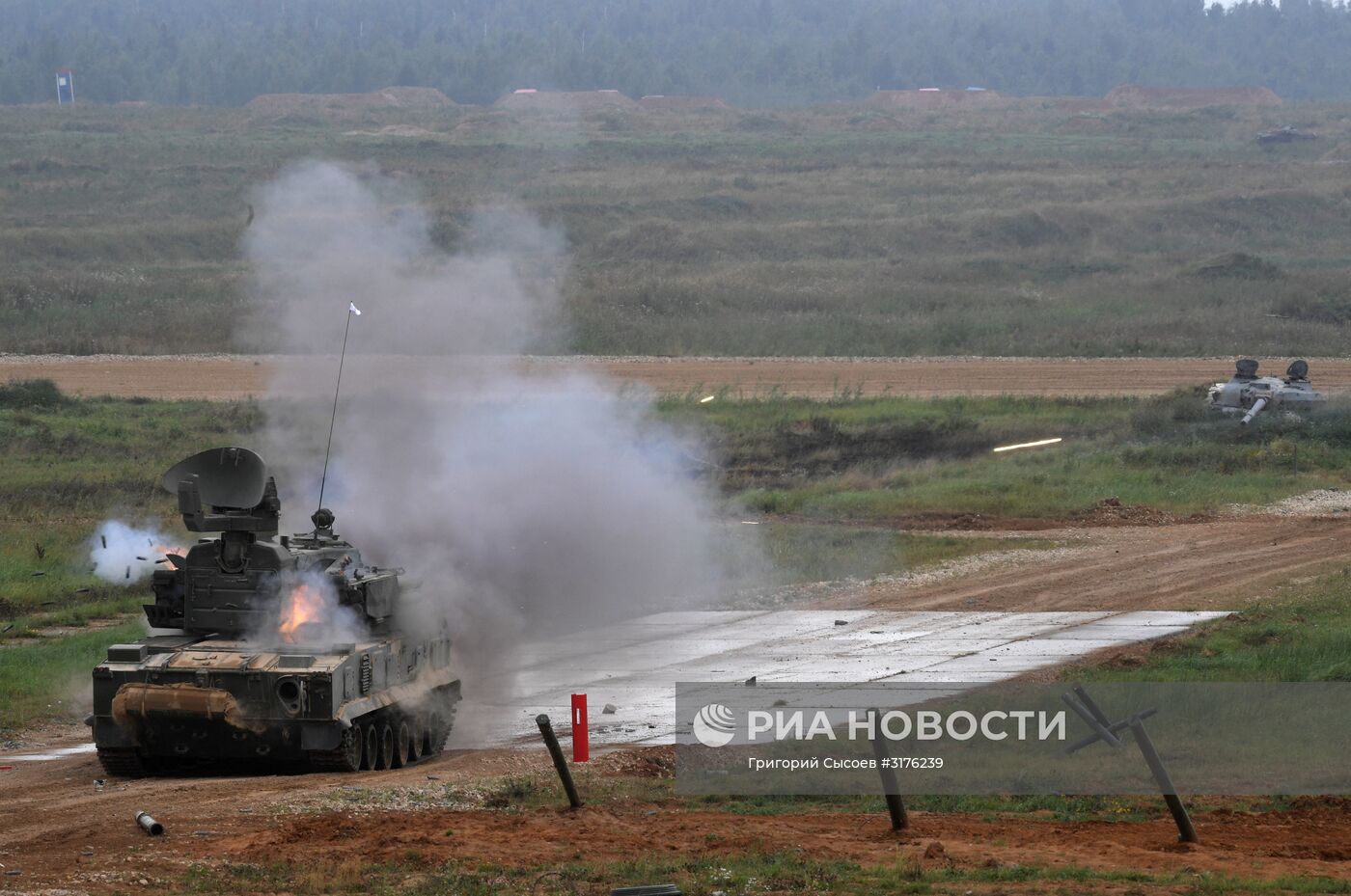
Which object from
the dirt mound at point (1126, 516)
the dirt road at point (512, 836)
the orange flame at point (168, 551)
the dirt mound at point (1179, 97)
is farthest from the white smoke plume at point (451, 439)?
the dirt mound at point (1179, 97)

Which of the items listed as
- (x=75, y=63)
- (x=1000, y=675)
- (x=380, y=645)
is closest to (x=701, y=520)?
(x=1000, y=675)

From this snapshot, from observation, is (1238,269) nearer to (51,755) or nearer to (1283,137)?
(1283,137)

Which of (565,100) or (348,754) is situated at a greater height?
(565,100)

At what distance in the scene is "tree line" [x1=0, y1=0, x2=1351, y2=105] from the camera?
136250 mm

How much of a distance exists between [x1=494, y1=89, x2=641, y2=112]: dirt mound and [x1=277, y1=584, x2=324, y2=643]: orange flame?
78.5 meters

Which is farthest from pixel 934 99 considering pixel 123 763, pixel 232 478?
pixel 123 763

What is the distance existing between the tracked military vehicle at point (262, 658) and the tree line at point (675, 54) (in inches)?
Result: 4288

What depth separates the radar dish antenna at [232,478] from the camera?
15664mm

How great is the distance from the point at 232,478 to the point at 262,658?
187 centimetres

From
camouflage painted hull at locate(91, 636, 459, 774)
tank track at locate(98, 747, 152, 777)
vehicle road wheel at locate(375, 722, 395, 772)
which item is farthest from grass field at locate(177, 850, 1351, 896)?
vehicle road wheel at locate(375, 722, 395, 772)

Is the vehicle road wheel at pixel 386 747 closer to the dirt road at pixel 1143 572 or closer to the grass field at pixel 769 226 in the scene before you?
the dirt road at pixel 1143 572

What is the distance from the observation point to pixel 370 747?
1535 cm

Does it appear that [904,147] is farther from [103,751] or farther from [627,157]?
[103,751]

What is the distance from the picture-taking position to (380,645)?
1558cm
